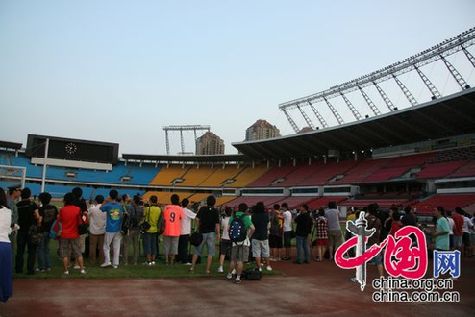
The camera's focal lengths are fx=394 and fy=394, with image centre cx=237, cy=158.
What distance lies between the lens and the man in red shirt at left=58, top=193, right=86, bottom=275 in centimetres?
866

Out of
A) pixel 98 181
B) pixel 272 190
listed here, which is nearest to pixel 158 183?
pixel 98 181

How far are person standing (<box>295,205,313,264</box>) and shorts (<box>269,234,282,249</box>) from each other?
27.5 inches

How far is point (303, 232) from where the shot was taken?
12.1m

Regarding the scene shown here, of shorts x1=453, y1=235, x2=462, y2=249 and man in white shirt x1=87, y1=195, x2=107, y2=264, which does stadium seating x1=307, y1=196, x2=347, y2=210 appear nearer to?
shorts x1=453, y1=235, x2=462, y2=249

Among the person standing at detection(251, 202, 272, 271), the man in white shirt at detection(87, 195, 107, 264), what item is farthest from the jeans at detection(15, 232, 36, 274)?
the person standing at detection(251, 202, 272, 271)

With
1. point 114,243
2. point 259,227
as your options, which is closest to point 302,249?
point 259,227

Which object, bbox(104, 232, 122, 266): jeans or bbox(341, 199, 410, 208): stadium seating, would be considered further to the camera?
bbox(341, 199, 410, 208): stadium seating

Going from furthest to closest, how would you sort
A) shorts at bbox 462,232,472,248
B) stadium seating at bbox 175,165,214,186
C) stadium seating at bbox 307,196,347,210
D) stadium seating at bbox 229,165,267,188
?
stadium seating at bbox 175,165,214,186 < stadium seating at bbox 229,165,267,188 < stadium seating at bbox 307,196,347,210 < shorts at bbox 462,232,472,248

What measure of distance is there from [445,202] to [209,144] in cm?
7680

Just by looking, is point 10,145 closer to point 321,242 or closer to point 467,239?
point 321,242

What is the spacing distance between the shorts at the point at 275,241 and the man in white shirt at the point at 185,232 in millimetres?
2934

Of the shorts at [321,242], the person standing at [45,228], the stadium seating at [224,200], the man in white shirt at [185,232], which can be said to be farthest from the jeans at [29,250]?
the stadium seating at [224,200]

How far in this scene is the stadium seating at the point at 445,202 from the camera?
31516 mm

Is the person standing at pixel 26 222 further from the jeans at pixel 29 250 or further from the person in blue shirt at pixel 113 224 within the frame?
the person in blue shirt at pixel 113 224
